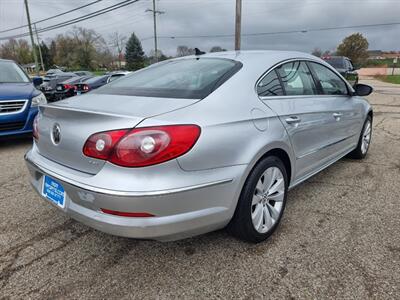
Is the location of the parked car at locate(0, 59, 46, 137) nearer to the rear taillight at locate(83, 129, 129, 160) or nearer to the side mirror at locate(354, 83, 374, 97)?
the rear taillight at locate(83, 129, 129, 160)

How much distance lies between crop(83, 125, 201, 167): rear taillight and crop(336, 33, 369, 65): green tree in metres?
65.5

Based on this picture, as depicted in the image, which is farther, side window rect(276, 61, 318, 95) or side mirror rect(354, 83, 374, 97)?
side mirror rect(354, 83, 374, 97)

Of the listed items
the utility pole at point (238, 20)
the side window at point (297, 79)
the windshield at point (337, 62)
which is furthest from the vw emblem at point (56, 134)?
the utility pole at point (238, 20)

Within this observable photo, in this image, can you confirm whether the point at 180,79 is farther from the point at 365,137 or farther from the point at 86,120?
the point at 365,137

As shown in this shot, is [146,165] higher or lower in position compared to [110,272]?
higher

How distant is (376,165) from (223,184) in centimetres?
333

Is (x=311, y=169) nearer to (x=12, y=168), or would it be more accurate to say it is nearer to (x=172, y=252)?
(x=172, y=252)

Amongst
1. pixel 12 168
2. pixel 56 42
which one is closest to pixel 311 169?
pixel 12 168

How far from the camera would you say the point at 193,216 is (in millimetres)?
1893

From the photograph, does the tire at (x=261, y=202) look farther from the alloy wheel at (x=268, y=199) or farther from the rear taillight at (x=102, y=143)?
the rear taillight at (x=102, y=143)

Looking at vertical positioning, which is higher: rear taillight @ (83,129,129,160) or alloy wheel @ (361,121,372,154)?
rear taillight @ (83,129,129,160)

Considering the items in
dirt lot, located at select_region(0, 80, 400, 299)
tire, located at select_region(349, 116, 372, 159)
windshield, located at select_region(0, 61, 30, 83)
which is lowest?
dirt lot, located at select_region(0, 80, 400, 299)

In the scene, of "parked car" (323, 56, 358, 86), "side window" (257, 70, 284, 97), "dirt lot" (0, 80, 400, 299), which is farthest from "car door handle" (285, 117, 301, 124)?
"parked car" (323, 56, 358, 86)

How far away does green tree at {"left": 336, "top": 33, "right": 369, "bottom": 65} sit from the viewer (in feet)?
193
